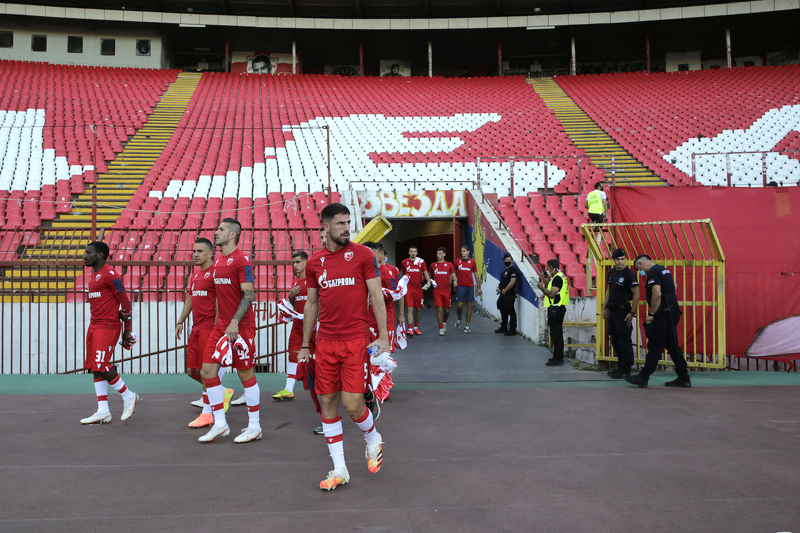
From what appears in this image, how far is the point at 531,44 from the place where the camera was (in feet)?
103

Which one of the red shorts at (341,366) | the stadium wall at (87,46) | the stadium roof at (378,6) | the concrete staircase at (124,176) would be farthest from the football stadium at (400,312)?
the stadium roof at (378,6)

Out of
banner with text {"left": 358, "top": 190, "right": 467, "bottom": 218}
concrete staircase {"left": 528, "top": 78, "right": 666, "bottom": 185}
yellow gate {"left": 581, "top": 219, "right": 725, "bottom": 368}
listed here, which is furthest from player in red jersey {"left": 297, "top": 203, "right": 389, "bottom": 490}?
banner with text {"left": 358, "top": 190, "right": 467, "bottom": 218}

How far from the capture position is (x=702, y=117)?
2134 centimetres

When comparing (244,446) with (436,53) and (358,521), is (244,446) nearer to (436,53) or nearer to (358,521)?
(358,521)

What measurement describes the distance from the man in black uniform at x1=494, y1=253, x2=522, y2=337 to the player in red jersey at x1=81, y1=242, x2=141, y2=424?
692cm

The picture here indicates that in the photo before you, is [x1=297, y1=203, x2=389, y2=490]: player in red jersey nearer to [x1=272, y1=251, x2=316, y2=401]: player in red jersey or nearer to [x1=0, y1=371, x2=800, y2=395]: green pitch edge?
[x1=272, y1=251, x2=316, y2=401]: player in red jersey

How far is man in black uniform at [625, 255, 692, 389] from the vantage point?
22.4ft

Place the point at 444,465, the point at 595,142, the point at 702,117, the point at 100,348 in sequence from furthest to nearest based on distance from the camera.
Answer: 1. the point at 702,117
2. the point at 595,142
3. the point at 100,348
4. the point at 444,465

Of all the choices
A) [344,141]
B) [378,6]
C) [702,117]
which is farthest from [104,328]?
[378,6]

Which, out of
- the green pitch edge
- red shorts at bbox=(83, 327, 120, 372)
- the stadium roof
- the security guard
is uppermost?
the stadium roof

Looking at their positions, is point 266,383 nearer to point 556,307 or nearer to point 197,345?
point 197,345

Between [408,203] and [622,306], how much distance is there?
8.66 metres

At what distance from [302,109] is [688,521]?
2267 centimetres

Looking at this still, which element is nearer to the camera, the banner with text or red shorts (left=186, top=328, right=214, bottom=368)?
red shorts (left=186, top=328, right=214, bottom=368)
